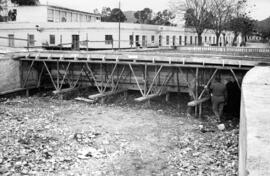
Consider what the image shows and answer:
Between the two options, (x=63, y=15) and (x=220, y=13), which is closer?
(x=220, y=13)

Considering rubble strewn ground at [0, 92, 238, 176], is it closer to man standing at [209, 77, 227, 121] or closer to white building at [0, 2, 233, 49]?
man standing at [209, 77, 227, 121]

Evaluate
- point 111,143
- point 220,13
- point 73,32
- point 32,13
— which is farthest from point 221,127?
point 32,13

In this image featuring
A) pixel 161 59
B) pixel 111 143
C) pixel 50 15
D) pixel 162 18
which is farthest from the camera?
pixel 162 18

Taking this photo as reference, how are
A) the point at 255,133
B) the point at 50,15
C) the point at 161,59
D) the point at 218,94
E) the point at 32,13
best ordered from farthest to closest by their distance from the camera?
the point at 32,13 < the point at 50,15 < the point at 161,59 < the point at 218,94 < the point at 255,133

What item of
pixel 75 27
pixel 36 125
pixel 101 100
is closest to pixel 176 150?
pixel 36 125

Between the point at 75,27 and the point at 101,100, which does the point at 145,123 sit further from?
the point at 75,27

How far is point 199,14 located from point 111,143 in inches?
1237

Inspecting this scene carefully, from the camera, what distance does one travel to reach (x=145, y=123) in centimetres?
1495

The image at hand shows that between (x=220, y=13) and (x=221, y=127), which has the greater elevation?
(x=220, y=13)

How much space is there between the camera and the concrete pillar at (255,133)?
3.84 metres

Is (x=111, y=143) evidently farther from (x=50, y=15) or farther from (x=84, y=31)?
(x=50, y=15)

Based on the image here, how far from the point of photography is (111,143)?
12.0m

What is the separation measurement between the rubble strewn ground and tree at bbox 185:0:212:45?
Result: 23.5 m

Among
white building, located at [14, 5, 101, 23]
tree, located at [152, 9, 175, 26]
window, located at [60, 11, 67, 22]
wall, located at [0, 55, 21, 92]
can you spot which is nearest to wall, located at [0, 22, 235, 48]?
white building, located at [14, 5, 101, 23]
